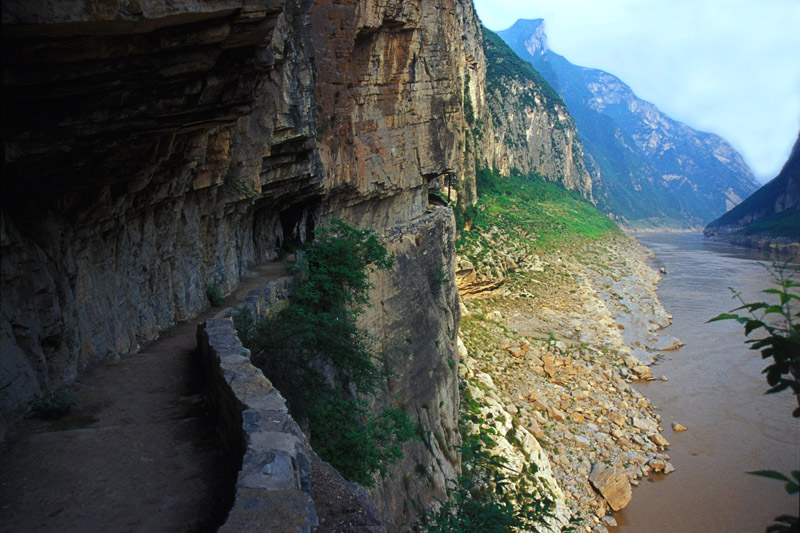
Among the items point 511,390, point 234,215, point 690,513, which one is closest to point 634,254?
point 511,390

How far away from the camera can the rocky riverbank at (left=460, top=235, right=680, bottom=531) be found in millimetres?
16578

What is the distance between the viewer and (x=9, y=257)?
5.45 metres

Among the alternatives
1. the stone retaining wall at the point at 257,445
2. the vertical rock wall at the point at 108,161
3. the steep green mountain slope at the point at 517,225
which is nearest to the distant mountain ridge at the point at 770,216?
the steep green mountain slope at the point at 517,225

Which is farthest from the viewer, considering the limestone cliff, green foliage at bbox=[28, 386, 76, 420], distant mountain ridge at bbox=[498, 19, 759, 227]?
distant mountain ridge at bbox=[498, 19, 759, 227]

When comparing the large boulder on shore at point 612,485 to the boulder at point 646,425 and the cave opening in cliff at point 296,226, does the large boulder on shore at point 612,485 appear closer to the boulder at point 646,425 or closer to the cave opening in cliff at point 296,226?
the boulder at point 646,425

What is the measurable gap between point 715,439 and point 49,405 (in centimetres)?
2174

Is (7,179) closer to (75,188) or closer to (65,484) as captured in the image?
(75,188)

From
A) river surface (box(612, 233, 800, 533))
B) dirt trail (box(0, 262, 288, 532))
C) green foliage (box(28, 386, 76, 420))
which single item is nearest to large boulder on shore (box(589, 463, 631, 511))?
river surface (box(612, 233, 800, 533))

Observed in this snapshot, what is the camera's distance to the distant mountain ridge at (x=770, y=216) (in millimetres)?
70562

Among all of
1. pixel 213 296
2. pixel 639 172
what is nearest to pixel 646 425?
pixel 213 296

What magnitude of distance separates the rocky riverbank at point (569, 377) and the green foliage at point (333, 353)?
16.9 ft

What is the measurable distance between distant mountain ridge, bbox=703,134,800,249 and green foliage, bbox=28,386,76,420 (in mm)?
75053

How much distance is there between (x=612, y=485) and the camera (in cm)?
1636

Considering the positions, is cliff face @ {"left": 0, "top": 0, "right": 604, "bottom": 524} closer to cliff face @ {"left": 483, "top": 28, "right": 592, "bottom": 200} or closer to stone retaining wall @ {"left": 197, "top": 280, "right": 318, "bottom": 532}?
stone retaining wall @ {"left": 197, "top": 280, "right": 318, "bottom": 532}
